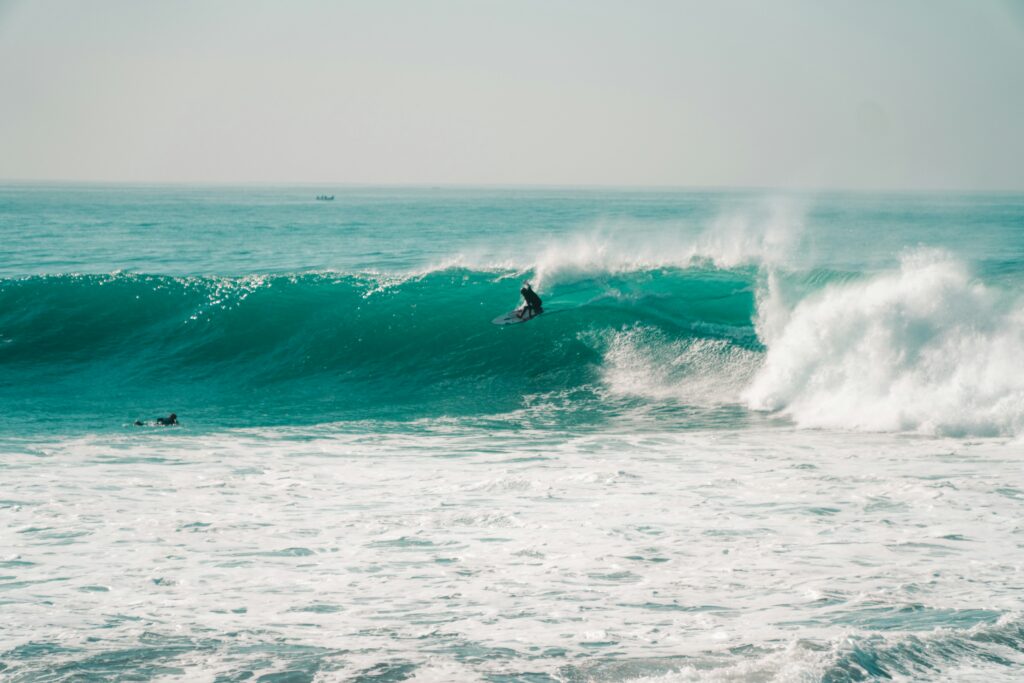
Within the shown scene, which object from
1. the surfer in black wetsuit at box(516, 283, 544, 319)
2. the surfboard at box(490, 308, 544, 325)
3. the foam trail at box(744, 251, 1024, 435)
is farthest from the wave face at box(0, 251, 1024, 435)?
the surfer in black wetsuit at box(516, 283, 544, 319)

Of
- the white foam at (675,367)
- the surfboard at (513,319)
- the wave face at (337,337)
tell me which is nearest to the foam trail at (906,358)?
the white foam at (675,367)

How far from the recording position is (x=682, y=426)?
45.4 ft

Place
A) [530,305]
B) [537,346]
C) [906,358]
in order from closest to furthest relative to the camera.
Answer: [906,358], [537,346], [530,305]

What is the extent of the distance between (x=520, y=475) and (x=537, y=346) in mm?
8206

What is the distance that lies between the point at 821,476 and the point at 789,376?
5.25 meters

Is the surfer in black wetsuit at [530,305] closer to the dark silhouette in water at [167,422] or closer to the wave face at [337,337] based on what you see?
the wave face at [337,337]

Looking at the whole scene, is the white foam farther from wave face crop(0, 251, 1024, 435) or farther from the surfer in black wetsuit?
the surfer in black wetsuit

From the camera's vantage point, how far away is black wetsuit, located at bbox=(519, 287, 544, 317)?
18438 mm

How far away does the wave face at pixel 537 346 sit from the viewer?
14.7m

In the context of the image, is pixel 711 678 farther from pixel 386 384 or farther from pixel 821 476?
pixel 386 384

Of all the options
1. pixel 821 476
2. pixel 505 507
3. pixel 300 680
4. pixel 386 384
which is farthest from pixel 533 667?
pixel 386 384

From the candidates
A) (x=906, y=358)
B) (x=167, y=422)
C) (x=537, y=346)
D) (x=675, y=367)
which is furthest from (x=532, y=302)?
(x=167, y=422)

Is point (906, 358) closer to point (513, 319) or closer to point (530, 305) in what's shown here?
point (530, 305)

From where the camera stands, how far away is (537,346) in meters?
18.8
